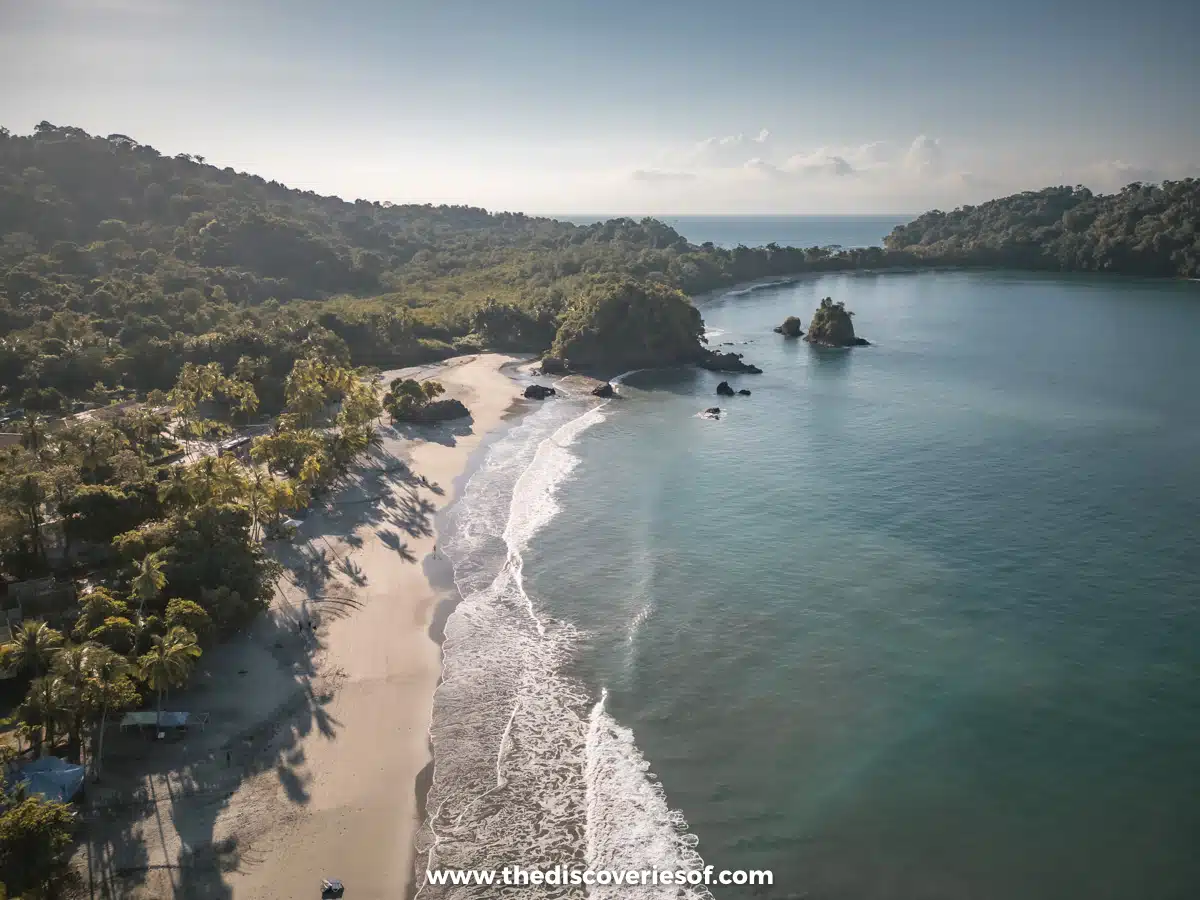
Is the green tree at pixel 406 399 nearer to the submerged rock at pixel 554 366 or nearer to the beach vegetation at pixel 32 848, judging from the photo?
the submerged rock at pixel 554 366

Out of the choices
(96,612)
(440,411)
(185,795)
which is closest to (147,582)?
(96,612)

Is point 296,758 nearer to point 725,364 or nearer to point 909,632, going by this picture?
point 909,632

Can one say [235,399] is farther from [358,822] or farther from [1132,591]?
[1132,591]

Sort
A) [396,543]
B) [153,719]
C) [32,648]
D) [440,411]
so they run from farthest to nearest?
[440,411]
[396,543]
[153,719]
[32,648]

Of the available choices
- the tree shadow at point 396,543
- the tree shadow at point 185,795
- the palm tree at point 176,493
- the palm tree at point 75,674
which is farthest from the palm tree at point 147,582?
the tree shadow at point 396,543

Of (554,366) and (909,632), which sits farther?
(554,366)

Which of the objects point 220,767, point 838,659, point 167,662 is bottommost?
point 220,767

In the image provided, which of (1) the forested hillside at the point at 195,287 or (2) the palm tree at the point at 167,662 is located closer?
(2) the palm tree at the point at 167,662
